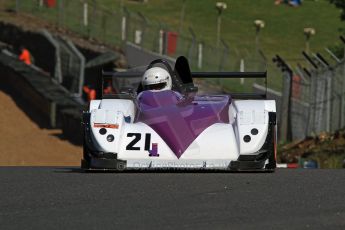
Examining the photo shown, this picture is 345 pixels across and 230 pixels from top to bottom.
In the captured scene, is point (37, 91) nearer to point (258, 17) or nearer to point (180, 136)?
point (180, 136)

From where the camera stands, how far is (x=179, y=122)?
41.7 ft

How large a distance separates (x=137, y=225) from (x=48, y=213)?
86cm

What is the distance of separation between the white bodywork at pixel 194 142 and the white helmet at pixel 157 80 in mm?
1175

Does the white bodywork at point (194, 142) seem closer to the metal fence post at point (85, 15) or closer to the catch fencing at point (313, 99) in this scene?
the catch fencing at point (313, 99)

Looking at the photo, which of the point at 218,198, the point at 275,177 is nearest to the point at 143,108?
the point at 275,177

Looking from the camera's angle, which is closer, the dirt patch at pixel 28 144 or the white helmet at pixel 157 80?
the white helmet at pixel 157 80

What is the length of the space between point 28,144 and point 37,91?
1.85 meters

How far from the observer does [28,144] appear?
31.4 meters

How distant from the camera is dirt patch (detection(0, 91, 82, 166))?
29.5 meters

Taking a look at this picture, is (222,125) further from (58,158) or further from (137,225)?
(58,158)

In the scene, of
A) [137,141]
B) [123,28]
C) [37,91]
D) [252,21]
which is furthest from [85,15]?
[252,21]

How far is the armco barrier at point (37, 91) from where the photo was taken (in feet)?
105

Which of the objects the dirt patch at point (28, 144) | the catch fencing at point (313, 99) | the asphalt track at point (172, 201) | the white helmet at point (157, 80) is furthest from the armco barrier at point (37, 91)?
the asphalt track at point (172, 201)

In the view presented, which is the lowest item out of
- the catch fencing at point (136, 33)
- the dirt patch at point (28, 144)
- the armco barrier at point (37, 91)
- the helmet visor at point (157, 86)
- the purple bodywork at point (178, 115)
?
the dirt patch at point (28, 144)
